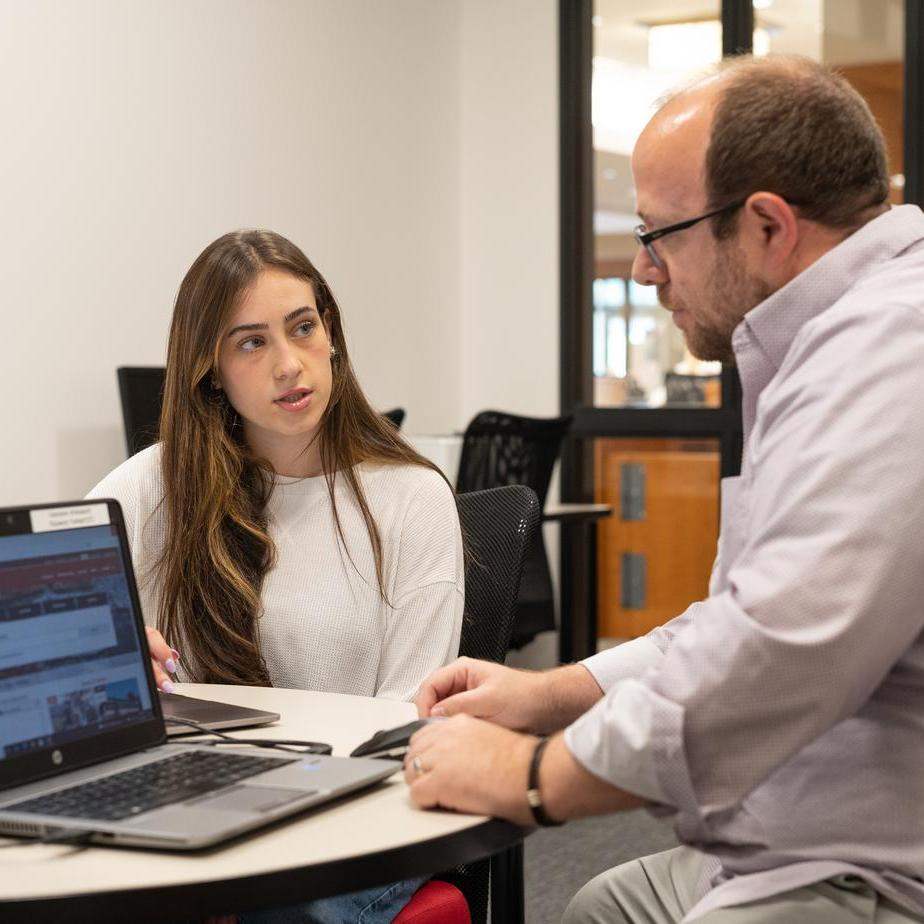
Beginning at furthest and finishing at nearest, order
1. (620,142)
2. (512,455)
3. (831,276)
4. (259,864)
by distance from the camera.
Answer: (620,142) < (512,455) < (831,276) < (259,864)

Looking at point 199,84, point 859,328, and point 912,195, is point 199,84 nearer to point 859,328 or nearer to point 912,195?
point 912,195

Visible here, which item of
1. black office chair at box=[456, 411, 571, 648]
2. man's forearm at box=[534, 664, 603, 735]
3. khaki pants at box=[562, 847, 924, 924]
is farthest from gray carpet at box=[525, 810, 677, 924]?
man's forearm at box=[534, 664, 603, 735]

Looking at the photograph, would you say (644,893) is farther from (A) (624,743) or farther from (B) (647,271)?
(B) (647,271)

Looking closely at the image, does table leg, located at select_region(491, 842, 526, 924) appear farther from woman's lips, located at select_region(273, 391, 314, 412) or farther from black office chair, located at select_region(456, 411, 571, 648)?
black office chair, located at select_region(456, 411, 571, 648)

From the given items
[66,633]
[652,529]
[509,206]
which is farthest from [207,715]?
[509,206]

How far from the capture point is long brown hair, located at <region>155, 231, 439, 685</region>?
190 centimetres

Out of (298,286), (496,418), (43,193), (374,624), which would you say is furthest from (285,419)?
(496,418)

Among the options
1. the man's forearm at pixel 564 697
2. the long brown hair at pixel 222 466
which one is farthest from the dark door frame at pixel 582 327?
the man's forearm at pixel 564 697

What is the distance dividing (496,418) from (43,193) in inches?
59.8

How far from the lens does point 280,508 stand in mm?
2055

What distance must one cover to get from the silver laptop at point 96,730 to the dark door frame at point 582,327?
3957 mm

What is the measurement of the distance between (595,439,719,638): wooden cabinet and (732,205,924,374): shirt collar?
13.3 ft

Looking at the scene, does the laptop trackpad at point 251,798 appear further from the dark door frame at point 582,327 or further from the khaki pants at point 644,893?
the dark door frame at point 582,327

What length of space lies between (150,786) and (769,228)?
75cm
